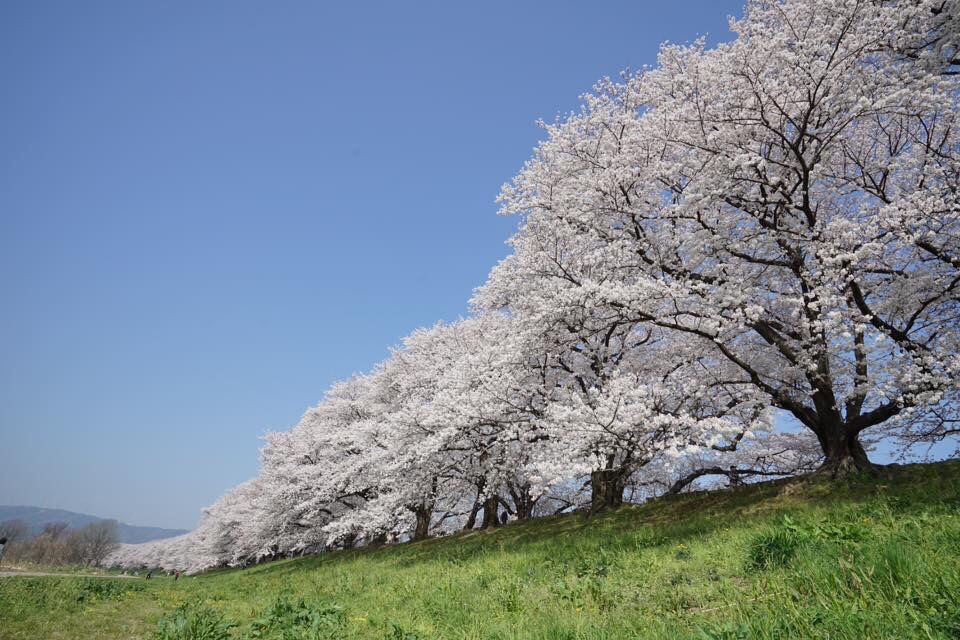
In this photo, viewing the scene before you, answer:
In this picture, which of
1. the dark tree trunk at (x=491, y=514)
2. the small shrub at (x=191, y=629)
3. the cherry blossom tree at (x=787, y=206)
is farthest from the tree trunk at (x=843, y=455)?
the dark tree trunk at (x=491, y=514)

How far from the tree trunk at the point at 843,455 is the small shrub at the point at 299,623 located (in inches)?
501

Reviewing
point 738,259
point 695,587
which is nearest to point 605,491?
point 738,259

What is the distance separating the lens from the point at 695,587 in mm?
5914

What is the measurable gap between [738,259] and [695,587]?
11.3 meters

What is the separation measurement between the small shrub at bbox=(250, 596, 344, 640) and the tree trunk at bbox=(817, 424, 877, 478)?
12.7 metres

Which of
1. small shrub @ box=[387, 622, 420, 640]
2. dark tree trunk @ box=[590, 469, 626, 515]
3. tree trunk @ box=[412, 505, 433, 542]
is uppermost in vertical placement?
dark tree trunk @ box=[590, 469, 626, 515]

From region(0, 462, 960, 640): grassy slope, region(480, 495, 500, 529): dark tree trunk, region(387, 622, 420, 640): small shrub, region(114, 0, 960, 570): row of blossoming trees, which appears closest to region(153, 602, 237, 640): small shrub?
region(0, 462, 960, 640): grassy slope

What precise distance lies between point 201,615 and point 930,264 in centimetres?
1918

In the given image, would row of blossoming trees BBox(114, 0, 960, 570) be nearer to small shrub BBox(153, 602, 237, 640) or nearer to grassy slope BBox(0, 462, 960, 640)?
grassy slope BBox(0, 462, 960, 640)

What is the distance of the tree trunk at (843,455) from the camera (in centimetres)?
1311

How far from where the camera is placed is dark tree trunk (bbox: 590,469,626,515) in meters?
18.4

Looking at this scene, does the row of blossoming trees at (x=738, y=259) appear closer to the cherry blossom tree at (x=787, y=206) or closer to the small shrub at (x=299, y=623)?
the cherry blossom tree at (x=787, y=206)

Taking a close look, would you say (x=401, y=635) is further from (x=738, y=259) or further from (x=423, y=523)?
(x=423, y=523)

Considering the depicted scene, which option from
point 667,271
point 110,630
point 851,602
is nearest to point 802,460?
point 667,271
